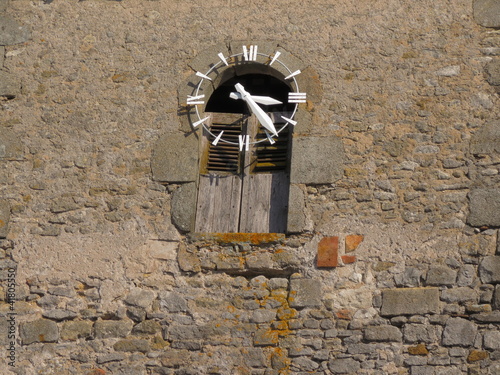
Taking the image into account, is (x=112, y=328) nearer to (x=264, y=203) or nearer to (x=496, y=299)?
(x=264, y=203)

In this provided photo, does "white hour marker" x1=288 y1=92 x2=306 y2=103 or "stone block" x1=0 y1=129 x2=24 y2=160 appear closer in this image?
"white hour marker" x1=288 y1=92 x2=306 y2=103

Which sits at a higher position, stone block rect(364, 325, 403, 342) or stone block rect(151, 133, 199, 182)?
stone block rect(151, 133, 199, 182)

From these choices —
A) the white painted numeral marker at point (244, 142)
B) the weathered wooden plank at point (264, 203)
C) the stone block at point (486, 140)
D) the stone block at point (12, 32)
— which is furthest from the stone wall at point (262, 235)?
the white painted numeral marker at point (244, 142)

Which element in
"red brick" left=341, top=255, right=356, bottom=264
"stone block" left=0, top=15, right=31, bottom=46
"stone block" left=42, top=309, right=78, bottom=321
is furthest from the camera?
"stone block" left=0, top=15, right=31, bottom=46

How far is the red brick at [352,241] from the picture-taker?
265 inches

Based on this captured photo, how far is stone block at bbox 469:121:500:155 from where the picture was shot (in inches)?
268

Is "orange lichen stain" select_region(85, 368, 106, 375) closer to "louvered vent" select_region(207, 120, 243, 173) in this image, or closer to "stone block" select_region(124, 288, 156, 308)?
"stone block" select_region(124, 288, 156, 308)

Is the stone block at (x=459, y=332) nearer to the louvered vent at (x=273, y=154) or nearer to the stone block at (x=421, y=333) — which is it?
the stone block at (x=421, y=333)

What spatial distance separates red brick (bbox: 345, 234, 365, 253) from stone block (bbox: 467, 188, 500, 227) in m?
0.74

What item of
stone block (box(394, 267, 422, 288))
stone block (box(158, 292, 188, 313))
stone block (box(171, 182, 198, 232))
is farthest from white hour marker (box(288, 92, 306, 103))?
stone block (box(158, 292, 188, 313))

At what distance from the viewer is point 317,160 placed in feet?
22.9

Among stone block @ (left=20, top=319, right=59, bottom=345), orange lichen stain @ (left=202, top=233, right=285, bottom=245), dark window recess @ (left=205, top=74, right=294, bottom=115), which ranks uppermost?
dark window recess @ (left=205, top=74, right=294, bottom=115)

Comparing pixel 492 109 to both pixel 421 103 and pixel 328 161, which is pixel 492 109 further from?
pixel 328 161

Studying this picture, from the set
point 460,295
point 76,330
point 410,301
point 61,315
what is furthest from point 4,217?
point 460,295
